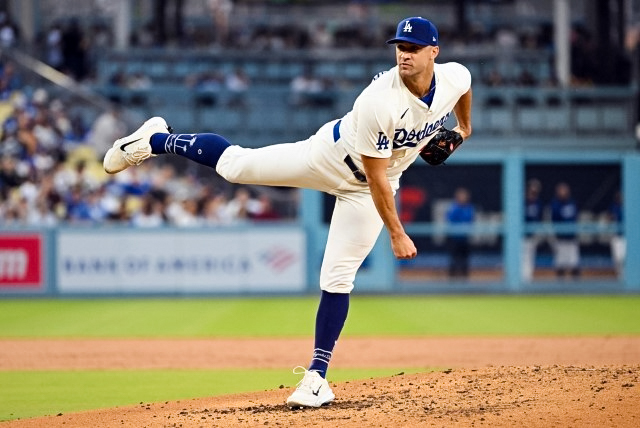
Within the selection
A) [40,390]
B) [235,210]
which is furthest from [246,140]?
[40,390]

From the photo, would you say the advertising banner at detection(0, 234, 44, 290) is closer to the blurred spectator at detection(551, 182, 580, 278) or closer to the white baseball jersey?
the blurred spectator at detection(551, 182, 580, 278)

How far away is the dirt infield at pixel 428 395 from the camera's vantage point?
5.89 metres

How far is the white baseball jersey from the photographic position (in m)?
6.30

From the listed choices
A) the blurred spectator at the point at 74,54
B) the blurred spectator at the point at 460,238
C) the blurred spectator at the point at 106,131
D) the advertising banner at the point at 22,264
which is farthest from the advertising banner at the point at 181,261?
the blurred spectator at the point at 74,54

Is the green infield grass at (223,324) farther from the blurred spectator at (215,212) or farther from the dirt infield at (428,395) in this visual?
the blurred spectator at (215,212)

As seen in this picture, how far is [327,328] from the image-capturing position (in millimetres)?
6543

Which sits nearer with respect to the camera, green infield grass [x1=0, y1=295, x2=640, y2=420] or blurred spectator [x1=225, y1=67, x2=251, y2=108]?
green infield grass [x1=0, y1=295, x2=640, y2=420]

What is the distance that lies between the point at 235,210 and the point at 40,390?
10.3 metres

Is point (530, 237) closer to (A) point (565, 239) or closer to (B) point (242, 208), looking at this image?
(A) point (565, 239)

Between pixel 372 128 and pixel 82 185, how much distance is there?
13.4m

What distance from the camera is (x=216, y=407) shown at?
21.9 ft

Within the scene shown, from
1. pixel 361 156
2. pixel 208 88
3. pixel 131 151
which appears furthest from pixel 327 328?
pixel 208 88

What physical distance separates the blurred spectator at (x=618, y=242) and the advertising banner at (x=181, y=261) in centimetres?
527

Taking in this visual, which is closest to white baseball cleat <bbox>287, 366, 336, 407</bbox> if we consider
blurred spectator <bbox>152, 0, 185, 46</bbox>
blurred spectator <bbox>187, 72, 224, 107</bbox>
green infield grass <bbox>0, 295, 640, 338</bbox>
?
green infield grass <bbox>0, 295, 640, 338</bbox>
